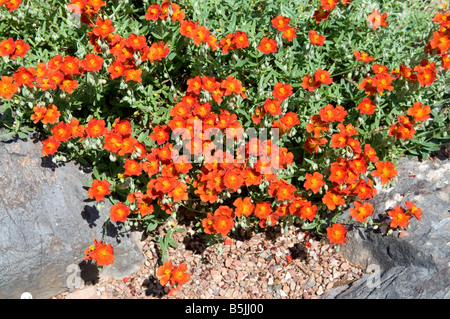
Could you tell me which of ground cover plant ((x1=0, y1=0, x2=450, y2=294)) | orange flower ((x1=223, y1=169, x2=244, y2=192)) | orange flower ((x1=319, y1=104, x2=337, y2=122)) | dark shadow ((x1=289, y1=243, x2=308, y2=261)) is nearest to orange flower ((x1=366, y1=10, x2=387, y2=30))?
ground cover plant ((x1=0, y1=0, x2=450, y2=294))

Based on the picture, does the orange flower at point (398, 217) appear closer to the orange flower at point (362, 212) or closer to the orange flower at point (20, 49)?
the orange flower at point (362, 212)

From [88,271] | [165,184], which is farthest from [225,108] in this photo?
[88,271]

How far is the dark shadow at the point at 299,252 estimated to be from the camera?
189 inches

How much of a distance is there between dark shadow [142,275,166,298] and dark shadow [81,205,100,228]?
0.88m

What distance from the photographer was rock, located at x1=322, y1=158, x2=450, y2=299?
4.06 metres

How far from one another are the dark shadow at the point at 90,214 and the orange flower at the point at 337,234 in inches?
99.7

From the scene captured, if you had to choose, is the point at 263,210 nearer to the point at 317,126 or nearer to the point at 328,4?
the point at 317,126

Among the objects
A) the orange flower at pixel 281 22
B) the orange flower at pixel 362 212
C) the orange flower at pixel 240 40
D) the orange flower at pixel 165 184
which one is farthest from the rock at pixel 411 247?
the orange flower at pixel 240 40

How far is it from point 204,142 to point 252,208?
0.85 metres

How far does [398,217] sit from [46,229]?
3647 millimetres

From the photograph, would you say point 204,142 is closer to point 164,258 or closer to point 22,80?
point 164,258

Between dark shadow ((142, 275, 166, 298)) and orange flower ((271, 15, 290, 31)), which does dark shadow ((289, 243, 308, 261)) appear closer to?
dark shadow ((142, 275, 166, 298))

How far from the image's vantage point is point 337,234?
4.30m

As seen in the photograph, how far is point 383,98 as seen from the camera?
16.8ft
